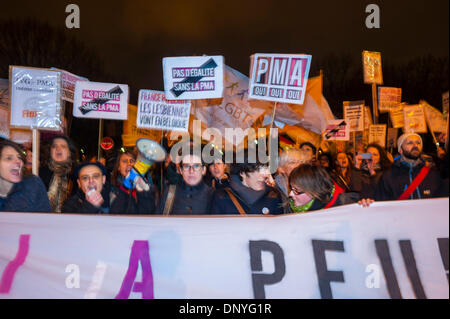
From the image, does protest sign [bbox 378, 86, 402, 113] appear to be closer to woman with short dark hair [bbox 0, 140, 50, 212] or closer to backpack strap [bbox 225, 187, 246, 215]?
backpack strap [bbox 225, 187, 246, 215]

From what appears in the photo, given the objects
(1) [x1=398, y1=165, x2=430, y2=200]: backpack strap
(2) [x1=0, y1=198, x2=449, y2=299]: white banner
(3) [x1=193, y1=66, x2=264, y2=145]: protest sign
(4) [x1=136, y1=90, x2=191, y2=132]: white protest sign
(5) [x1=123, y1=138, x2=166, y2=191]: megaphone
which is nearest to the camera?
(2) [x1=0, y1=198, x2=449, y2=299]: white banner

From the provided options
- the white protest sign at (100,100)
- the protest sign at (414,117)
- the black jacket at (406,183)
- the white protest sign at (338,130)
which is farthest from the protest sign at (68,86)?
the protest sign at (414,117)

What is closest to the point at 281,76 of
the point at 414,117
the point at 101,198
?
the point at 101,198

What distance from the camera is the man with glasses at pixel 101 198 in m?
3.79

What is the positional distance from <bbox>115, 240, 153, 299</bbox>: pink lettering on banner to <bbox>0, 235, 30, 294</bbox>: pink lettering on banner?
0.80m

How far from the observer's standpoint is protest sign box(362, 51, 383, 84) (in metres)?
11.2

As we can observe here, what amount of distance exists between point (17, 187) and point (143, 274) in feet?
4.51

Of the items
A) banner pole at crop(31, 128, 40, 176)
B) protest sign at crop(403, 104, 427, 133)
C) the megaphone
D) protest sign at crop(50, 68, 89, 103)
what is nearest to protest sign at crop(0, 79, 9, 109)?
protest sign at crop(50, 68, 89, 103)

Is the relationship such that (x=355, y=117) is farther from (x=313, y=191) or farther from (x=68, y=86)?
(x=313, y=191)

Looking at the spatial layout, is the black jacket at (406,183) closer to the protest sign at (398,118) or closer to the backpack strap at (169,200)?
the backpack strap at (169,200)

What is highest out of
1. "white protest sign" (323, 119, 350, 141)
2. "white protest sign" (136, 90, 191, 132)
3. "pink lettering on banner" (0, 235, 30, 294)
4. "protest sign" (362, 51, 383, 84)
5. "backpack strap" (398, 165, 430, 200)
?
"protest sign" (362, 51, 383, 84)

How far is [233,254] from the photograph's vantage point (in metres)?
3.18

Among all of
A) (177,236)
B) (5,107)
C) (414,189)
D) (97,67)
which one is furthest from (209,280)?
(97,67)

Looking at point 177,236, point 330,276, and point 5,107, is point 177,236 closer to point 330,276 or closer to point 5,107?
point 330,276
